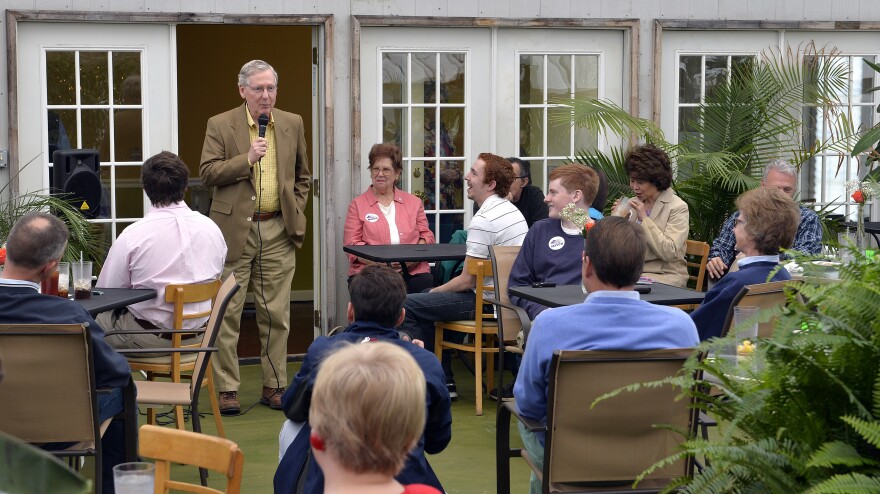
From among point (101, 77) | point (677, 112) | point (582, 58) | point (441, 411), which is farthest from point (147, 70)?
point (441, 411)

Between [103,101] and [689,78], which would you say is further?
[689,78]

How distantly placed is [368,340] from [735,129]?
491 cm

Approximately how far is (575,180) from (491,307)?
3.12 feet

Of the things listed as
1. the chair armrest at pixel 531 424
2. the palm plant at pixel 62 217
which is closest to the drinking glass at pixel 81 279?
the palm plant at pixel 62 217

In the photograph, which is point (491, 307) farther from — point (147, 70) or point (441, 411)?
point (441, 411)

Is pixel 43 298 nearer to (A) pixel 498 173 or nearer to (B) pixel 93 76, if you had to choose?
(A) pixel 498 173

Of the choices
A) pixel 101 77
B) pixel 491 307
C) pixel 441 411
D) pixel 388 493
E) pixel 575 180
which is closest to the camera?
pixel 388 493

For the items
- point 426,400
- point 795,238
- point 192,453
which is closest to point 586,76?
point 795,238

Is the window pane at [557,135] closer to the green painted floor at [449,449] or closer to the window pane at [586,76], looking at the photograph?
the window pane at [586,76]

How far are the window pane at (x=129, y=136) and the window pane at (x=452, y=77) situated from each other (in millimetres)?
1977

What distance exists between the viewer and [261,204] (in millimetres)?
6652

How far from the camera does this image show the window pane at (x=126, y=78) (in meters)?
7.35

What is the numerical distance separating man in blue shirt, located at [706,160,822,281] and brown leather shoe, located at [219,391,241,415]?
264 centimetres

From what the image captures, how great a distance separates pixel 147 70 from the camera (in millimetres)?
7414
